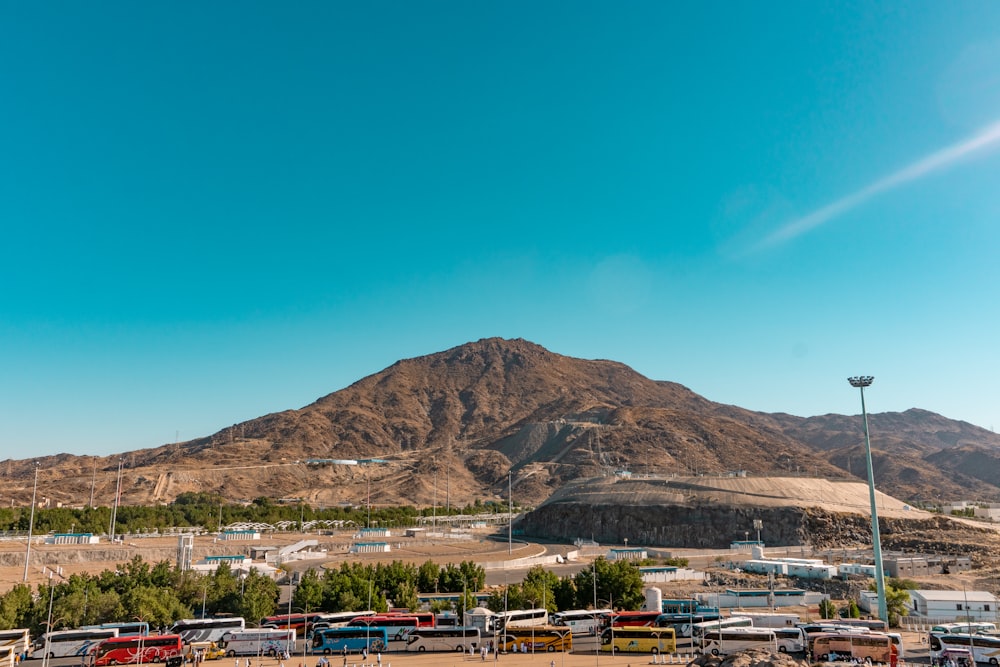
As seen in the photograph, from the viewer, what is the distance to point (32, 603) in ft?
124

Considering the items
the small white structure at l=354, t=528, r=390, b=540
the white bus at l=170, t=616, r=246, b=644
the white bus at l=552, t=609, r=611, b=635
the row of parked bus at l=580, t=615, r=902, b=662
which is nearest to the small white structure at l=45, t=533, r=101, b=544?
the small white structure at l=354, t=528, r=390, b=540

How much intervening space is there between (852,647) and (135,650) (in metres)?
33.5

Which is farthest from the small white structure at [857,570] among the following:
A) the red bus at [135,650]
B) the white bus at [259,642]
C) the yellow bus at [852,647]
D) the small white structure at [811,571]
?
the red bus at [135,650]

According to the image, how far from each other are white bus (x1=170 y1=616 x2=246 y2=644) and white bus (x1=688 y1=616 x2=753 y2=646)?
2438 cm

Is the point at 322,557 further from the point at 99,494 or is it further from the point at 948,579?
the point at 99,494

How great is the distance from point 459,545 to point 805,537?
46902 millimetres

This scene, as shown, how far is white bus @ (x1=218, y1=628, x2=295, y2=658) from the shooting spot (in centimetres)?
3400

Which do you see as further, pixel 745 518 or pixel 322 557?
pixel 745 518

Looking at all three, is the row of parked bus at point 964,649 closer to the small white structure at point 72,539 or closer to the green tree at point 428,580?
the green tree at point 428,580

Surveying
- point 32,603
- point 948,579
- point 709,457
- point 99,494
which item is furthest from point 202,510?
point 709,457

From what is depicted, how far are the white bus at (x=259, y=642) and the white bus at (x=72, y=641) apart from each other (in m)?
A: 5.74

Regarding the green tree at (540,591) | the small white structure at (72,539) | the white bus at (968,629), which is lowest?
the white bus at (968,629)

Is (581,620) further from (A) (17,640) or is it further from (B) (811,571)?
(B) (811,571)

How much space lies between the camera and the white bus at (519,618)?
3700 cm
